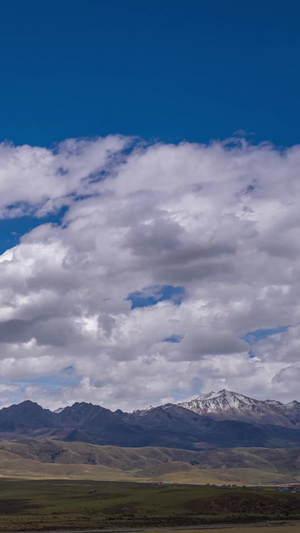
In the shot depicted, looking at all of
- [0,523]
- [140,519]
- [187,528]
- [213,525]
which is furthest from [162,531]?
[0,523]

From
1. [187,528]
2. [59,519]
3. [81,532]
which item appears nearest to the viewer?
[81,532]

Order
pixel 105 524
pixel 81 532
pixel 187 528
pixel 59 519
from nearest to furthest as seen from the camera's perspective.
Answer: pixel 81 532 → pixel 187 528 → pixel 105 524 → pixel 59 519

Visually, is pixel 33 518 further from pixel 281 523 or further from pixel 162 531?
pixel 281 523

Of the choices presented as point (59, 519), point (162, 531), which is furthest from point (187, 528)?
point (59, 519)

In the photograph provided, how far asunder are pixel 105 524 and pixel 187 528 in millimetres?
26821

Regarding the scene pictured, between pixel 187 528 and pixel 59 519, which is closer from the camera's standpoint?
pixel 187 528

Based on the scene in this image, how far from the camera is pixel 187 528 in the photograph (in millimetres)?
165500

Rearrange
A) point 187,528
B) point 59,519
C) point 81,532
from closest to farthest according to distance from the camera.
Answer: point 81,532
point 187,528
point 59,519

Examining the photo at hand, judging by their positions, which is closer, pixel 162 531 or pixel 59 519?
pixel 162 531

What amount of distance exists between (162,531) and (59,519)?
48.5m

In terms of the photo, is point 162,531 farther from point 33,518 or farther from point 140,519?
point 33,518

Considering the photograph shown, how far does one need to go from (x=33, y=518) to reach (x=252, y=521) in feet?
226

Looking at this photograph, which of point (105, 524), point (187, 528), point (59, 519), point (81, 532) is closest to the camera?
point (81, 532)

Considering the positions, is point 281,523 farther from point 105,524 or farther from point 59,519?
point 59,519
